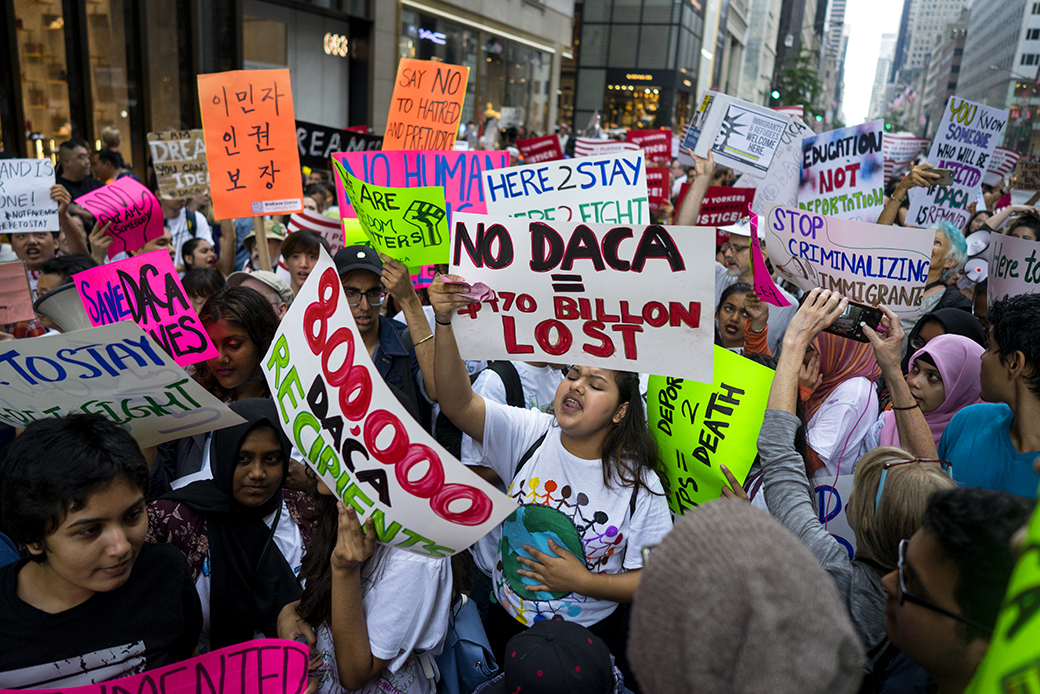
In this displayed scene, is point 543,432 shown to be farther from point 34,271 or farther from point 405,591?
point 34,271

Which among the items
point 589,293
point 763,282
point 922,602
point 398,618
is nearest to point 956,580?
point 922,602

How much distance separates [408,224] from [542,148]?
22.2 feet

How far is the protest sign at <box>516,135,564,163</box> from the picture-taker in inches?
382

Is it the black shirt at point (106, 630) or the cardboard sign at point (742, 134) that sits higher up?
the cardboard sign at point (742, 134)

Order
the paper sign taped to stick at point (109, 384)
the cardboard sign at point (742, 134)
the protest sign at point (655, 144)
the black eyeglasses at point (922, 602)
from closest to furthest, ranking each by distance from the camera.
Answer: the black eyeglasses at point (922, 602) < the paper sign taped to stick at point (109, 384) < the cardboard sign at point (742, 134) < the protest sign at point (655, 144)

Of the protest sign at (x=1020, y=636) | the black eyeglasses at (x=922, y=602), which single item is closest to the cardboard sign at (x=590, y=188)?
the black eyeglasses at (x=922, y=602)

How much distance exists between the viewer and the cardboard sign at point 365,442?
170 cm

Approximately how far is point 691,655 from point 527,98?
89.3ft

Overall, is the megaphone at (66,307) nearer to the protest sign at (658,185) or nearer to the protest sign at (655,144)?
the protest sign at (658,185)

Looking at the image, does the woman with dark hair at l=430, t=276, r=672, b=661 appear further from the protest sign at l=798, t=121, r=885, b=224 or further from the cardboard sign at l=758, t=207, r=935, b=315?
the protest sign at l=798, t=121, r=885, b=224

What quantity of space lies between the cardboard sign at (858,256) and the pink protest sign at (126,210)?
4.23 metres

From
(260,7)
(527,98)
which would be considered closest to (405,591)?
(260,7)

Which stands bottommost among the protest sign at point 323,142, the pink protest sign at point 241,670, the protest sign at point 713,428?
the pink protest sign at point 241,670

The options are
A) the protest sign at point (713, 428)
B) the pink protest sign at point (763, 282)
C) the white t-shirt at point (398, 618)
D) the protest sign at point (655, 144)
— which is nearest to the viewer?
the white t-shirt at point (398, 618)
